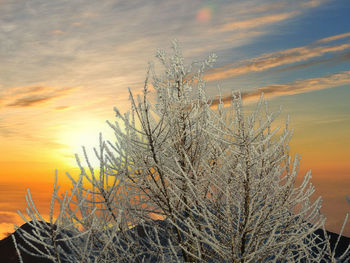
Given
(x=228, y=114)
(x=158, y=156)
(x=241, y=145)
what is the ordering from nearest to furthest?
1. (x=241, y=145)
2. (x=158, y=156)
3. (x=228, y=114)

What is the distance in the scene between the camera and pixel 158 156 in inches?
222

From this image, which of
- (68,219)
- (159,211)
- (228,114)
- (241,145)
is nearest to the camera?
(241,145)

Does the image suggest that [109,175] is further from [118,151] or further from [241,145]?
[241,145]

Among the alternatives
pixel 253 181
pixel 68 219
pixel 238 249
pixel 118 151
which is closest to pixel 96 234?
pixel 68 219

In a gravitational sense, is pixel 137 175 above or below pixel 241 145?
below

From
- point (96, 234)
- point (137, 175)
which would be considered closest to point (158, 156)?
point (137, 175)

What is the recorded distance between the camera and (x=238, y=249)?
4.62 m

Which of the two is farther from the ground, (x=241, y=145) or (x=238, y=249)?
(x=241, y=145)

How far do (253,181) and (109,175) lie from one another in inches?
104

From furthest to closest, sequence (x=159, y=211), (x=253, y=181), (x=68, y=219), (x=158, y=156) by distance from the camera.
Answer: (x=159, y=211) < (x=158, y=156) < (x=68, y=219) < (x=253, y=181)

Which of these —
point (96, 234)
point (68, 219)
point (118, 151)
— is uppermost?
point (118, 151)

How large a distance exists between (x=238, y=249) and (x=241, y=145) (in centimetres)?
156

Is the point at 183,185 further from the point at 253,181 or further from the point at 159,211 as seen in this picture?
the point at 253,181

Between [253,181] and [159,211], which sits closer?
[253,181]
